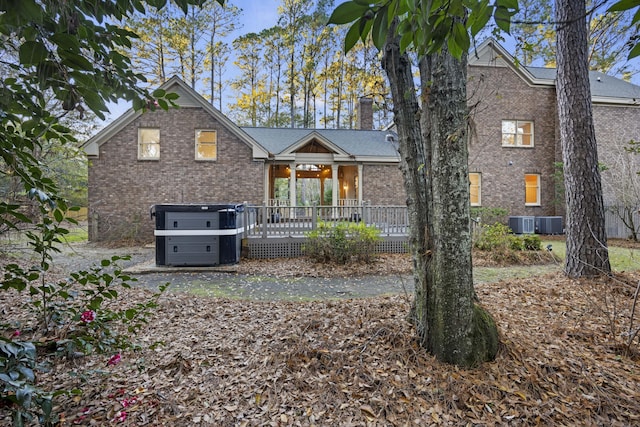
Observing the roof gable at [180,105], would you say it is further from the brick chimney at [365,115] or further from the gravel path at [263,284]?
the brick chimney at [365,115]

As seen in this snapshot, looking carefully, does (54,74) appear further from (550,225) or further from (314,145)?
(550,225)

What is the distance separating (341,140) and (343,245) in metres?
8.99

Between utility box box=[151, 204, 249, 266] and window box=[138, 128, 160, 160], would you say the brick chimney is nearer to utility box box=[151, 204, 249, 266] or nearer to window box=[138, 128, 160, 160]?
window box=[138, 128, 160, 160]

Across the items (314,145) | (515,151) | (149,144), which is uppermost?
(314,145)

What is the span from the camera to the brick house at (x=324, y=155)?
11.7m

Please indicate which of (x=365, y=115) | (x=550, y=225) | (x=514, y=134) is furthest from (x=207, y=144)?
(x=550, y=225)

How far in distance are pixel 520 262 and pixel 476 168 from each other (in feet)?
25.4

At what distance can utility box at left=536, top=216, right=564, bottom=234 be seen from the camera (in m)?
13.5

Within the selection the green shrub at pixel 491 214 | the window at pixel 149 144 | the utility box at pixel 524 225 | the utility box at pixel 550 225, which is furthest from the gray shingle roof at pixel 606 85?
the window at pixel 149 144

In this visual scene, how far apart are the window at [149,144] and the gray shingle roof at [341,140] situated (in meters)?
4.17

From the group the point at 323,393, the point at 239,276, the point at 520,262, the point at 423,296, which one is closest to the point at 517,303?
the point at 423,296

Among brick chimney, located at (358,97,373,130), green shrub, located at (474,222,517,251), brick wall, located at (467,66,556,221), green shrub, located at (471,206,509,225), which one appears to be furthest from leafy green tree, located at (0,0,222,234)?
brick chimney, located at (358,97,373,130)

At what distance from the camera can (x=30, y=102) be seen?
1555 mm

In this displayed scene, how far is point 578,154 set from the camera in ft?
15.6
